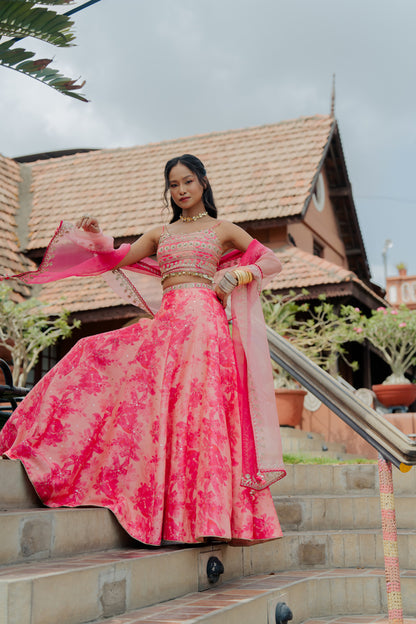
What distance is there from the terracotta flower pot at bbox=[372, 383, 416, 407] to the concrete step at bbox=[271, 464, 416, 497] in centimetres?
501

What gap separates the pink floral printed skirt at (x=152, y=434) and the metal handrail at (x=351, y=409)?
0.47m

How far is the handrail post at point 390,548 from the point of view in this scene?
9.21 feet

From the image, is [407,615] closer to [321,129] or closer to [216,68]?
[216,68]

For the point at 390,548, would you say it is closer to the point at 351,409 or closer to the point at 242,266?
the point at 351,409

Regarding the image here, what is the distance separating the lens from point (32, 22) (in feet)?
11.8

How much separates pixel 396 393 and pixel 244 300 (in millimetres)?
6619

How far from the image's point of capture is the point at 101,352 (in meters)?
3.44

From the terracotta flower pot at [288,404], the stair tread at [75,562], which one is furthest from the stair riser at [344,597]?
the terracotta flower pot at [288,404]

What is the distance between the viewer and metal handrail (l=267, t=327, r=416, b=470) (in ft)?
9.75

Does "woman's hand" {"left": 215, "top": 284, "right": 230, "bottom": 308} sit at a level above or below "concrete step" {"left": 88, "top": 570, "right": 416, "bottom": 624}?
above

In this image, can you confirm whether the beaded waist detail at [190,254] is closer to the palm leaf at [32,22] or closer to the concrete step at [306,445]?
the palm leaf at [32,22]

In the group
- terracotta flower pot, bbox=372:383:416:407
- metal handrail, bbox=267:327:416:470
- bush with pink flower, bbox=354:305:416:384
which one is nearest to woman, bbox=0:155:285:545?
metal handrail, bbox=267:327:416:470

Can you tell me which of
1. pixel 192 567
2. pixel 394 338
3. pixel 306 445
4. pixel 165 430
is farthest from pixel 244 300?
pixel 394 338

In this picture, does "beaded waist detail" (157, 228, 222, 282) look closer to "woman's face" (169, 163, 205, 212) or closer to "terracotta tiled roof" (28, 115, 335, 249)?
"woman's face" (169, 163, 205, 212)
